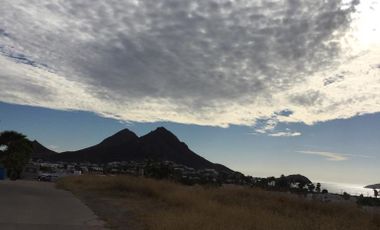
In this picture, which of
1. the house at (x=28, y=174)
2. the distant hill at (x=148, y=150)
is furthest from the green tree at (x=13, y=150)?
the distant hill at (x=148, y=150)

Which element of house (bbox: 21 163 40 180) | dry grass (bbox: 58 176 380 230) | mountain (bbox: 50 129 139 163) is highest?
mountain (bbox: 50 129 139 163)

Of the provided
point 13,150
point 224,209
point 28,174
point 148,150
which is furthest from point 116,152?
point 224,209

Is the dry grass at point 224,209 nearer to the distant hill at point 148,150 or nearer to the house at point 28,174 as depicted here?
the house at point 28,174

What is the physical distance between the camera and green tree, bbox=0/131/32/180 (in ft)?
201

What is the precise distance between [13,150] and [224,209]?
1883 inches

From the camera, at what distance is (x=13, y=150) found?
61625 millimetres

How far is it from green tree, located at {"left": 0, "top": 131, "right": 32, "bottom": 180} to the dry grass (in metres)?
24.2

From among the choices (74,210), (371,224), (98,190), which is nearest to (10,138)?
(98,190)

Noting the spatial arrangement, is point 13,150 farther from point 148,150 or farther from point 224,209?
point 148,150

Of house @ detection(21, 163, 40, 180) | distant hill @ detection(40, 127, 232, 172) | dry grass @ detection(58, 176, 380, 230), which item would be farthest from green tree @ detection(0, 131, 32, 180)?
distant hill @ detection(40, 127, 232, 172)

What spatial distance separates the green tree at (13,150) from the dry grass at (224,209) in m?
24.2

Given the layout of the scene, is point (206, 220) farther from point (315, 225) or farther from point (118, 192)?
point (118, 192)

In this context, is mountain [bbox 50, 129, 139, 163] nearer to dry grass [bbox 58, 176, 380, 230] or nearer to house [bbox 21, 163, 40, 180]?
house [bbox 21, 163, 40, 180]

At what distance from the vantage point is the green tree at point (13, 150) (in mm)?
61188
